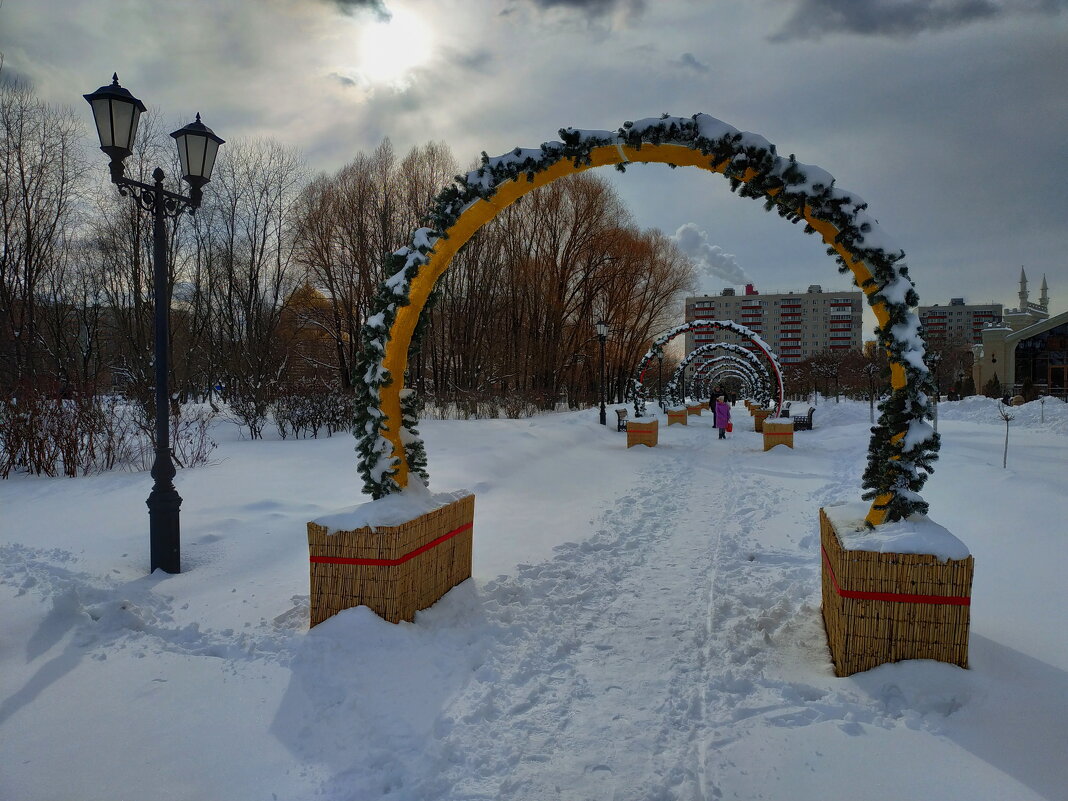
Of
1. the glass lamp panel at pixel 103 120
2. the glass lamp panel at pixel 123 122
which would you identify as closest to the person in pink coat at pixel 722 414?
the glass lamp panel at pixel 123 122

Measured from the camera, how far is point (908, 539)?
11.0 ft

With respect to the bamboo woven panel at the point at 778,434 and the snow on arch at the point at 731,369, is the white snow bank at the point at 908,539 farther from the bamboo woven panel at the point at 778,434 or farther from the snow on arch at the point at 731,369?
the snow on arch at the point at 731,369

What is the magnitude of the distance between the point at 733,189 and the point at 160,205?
16.3 feet

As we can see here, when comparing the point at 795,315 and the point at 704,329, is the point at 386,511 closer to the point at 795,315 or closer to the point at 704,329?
the point at 704,329

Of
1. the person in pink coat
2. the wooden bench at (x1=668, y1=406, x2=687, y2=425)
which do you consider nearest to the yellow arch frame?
the person in pink coat

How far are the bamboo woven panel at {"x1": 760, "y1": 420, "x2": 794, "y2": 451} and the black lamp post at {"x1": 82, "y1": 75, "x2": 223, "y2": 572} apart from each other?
13.4 m

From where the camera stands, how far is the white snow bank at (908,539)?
325 centimetres

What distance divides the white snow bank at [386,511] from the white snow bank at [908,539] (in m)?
2.90

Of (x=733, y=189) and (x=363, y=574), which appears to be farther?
(x=733, y=189)

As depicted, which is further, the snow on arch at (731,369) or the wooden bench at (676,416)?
the snow on arch at (731,369)

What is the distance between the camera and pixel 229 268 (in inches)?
811

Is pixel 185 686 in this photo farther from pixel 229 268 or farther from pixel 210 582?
pixel 229 268

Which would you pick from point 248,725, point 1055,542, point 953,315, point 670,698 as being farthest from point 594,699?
point 953,315

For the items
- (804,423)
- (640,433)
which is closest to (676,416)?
(804,423)
